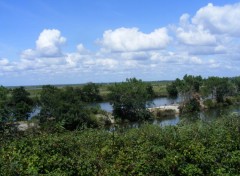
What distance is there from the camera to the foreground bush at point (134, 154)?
332 inches

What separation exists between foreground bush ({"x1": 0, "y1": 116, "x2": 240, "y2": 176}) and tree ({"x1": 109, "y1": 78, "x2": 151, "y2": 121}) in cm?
5425

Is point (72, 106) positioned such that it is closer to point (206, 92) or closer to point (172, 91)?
point (206, 92)

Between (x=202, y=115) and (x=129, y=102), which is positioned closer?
(x=202, y=115)

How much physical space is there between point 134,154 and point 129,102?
191ft

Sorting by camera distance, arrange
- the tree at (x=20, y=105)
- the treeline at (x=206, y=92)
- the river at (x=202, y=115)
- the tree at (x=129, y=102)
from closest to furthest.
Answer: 1. the river at (x=202, y=115)
2. the tree at (x=20, y=105)
3. the tree at (x=129, y=102)
4. the treeline at (x=206, y=92)

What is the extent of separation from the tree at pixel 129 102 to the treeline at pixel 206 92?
998 cm

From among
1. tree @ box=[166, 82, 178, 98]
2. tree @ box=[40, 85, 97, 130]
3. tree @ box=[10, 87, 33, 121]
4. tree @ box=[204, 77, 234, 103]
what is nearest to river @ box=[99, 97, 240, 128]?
tree @ box=[40, 85, 97, 130]

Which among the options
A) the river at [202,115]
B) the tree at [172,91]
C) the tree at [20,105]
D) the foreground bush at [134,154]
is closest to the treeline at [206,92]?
the river at [202,115]

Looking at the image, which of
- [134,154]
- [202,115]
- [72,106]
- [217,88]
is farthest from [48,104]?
[134,154]

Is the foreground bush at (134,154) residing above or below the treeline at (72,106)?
above

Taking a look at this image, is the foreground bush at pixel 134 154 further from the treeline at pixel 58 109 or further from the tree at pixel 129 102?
the tree at pixel 129 102

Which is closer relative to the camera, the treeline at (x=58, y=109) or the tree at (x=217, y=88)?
the treeline at (x=58, y=109)

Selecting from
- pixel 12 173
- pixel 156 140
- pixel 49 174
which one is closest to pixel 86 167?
pixel 49 174

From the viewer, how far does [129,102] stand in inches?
2660
